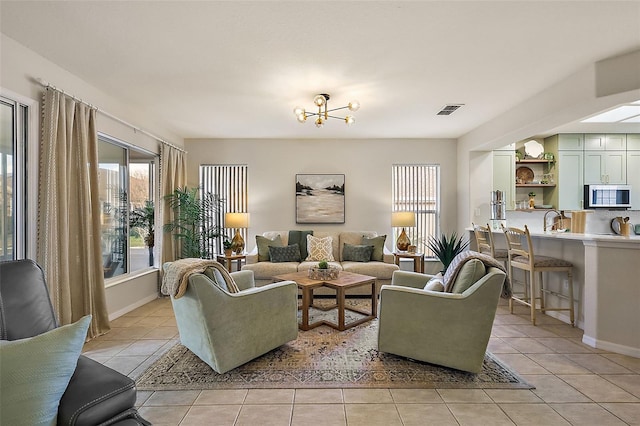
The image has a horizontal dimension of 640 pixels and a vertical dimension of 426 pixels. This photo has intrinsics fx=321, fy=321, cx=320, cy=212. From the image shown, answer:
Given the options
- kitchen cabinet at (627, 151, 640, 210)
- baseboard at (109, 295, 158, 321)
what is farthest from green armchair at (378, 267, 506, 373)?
kitchen cabinet at (627, 151, 640, 210)

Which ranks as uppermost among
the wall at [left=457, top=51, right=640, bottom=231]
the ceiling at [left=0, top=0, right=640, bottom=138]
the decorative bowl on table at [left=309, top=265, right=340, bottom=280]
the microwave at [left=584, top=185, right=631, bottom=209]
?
the ceiling at [left=0, top=0, right=640, bottom=138]

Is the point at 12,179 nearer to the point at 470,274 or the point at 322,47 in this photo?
the point at 322,47

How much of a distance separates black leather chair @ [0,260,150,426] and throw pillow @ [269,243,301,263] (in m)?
3.35

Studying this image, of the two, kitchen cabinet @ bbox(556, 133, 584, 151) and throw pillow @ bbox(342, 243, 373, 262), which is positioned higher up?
kitchen cabinet @ bbox(556, 133, 584, 151)

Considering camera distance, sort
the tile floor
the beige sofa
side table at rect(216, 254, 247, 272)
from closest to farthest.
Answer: the tile floor
the beige sofa
side table at rect(216, 254, 247, 272)

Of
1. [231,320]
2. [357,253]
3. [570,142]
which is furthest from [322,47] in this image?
[570,142]

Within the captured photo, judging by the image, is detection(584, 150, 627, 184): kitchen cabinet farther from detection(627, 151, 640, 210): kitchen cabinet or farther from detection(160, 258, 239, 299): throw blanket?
detection(160, 258, 239, 299): throw blanket

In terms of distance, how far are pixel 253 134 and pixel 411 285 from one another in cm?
365

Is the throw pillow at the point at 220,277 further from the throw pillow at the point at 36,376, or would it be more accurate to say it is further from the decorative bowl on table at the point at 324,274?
the decorative bowl on table at the point at 324,274

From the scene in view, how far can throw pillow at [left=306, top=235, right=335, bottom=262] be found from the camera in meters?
4.97

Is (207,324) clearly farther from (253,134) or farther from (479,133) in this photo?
(479,133)

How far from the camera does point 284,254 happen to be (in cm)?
489

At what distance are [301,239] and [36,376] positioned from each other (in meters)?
4.24

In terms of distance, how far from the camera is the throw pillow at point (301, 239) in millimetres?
5203
